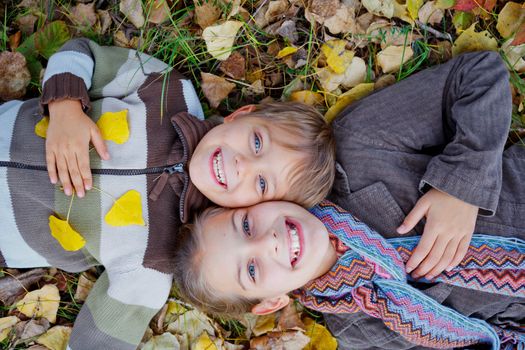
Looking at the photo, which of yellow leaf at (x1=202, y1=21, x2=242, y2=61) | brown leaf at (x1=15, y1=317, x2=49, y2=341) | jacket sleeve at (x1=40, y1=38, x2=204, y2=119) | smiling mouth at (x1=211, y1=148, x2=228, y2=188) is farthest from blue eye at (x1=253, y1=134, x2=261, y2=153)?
brown leaf at (x1=15, y1=317, x2=49, y2=341)

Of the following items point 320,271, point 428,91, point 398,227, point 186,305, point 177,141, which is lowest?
point 186,305

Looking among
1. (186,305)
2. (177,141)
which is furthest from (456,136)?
(186,305)

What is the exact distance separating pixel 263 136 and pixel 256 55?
0.58 meters

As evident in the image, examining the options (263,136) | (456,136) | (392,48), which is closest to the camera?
(263,136)

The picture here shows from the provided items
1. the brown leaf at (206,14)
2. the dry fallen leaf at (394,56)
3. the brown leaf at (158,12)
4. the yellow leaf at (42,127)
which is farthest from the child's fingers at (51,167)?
the dry fallen leaf at (394,56)

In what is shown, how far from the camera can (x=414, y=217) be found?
207cm

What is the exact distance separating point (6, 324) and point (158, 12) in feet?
4.74

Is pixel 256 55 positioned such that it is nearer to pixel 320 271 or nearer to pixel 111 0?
pixel 111 0

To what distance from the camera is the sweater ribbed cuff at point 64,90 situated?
2010 millimetres

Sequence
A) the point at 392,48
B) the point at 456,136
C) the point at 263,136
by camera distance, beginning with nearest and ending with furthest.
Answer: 1. the point at 263,136
2. the point at 456,136
3. the point at 392,48

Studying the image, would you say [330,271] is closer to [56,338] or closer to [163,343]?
[163,343]

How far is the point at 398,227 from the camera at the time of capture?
7.00 feet

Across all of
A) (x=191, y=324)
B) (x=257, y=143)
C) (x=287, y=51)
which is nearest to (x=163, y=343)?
(x=191, y=324)

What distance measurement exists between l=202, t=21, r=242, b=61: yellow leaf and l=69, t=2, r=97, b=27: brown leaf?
20.4 inches
